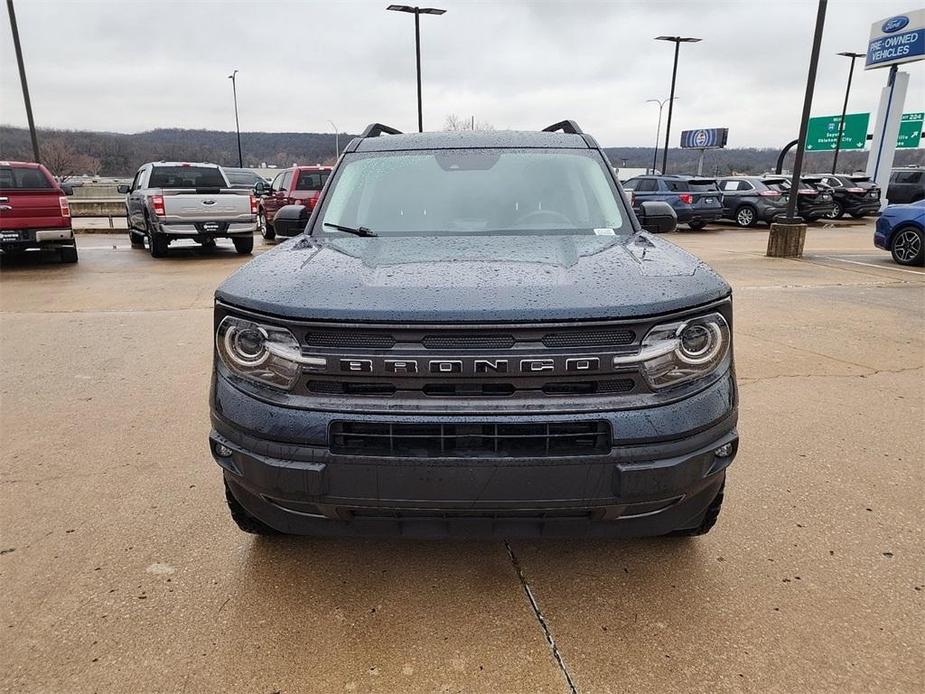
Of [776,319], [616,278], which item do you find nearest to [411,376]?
[616,278]

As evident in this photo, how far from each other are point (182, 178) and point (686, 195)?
45.1ft

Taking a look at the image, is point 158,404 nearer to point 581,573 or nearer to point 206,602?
point 206,602

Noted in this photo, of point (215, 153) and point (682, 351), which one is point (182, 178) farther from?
point (215, 153)

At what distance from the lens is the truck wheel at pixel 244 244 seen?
1323 centimetres

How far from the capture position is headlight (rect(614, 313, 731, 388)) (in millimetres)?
1947

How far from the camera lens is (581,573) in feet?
8.25

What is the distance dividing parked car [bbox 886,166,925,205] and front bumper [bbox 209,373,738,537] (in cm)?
2931

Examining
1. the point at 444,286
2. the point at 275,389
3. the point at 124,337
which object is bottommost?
the point at 124,337

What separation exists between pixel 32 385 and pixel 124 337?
59.6 inches

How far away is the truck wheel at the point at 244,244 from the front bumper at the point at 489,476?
12.0 metres

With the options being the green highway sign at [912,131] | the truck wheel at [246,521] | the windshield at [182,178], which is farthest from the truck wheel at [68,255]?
the green highway sign at [912,131]

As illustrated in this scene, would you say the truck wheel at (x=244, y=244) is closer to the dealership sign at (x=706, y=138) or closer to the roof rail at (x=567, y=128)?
the roof rail at (x=567, y=128)

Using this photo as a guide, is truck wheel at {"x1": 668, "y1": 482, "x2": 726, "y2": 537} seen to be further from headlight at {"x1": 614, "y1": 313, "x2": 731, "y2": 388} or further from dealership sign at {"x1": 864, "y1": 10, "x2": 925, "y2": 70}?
dealership sign at {"x1": 864, "y1": 10, "x2": 925, "y2": 70}

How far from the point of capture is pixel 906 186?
85.9 feet
